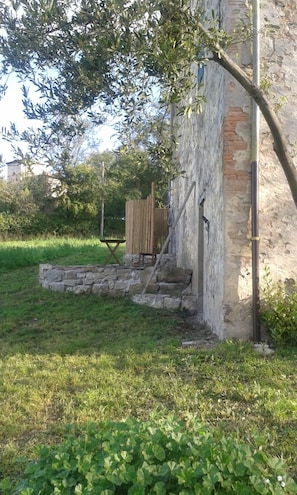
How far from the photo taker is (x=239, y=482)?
2166 millimetres

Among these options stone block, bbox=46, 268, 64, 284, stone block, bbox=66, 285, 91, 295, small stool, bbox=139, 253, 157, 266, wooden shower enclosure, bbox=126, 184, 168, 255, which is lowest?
stone block, bbox=66, 285, 91, 295

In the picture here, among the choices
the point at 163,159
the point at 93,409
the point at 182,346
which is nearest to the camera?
the point at 93,409

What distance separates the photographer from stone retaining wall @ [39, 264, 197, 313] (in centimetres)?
857

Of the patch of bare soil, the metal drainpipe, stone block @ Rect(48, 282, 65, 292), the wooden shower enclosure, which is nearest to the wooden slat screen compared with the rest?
the wooden shower enclosure

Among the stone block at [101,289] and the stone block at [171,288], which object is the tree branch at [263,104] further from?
the stone block at [101,289]

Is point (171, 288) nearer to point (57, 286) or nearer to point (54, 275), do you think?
point (57, 286)

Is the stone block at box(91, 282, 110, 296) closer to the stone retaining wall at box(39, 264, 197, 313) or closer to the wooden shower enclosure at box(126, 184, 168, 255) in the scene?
the stone retaining wall at box(39, 264, 197, 313)

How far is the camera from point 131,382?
14.5 ft

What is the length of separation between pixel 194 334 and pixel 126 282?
10.9 ft

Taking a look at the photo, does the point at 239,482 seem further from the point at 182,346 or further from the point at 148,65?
the point at 182,346

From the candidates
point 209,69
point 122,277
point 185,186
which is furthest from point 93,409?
point 185,186

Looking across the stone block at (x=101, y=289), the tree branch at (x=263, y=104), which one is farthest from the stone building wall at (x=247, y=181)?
the stone block at (x=101, y=289)

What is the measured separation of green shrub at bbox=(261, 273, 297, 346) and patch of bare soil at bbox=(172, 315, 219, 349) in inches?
29.5

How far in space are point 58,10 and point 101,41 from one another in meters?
0.41
